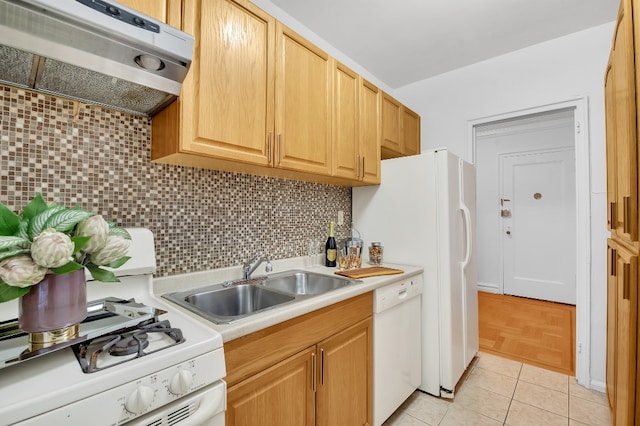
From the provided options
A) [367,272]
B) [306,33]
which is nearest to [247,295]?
[367,272]

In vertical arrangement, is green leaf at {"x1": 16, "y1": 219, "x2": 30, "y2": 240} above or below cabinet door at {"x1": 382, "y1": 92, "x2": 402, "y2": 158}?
below

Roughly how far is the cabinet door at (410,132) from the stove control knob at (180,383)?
7.67ft

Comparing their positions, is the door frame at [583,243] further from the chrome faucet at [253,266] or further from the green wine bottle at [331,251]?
the chrome faucet at [253,266]

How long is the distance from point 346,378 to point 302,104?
1.41 metres

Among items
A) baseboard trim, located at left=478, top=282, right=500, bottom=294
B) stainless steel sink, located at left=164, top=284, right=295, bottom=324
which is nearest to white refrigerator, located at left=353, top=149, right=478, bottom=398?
stainless steel sink, located at left=164, top=284, right=295, bottom=324

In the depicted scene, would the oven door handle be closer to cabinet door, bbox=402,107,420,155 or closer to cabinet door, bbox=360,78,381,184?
cabinet door, bbox=360,78,381,184

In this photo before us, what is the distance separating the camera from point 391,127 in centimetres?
244

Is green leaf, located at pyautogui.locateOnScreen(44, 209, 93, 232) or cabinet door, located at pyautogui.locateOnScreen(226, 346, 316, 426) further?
cabinet door, located at pyautogui.locateOnScreen(226, 346, 316, 426)

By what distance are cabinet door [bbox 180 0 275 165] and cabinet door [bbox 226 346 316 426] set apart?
871mm

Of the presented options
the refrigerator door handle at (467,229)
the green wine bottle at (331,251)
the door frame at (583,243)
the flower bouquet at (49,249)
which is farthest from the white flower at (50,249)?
the door frame at (583,243)

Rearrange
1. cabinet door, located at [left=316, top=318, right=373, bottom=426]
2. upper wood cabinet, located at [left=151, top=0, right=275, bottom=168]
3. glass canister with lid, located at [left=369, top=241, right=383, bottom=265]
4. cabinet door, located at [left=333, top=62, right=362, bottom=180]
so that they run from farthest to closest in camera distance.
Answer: glass canister with lid, located at [left=369, top=241, right=383, bottom=265] → cabinet door, located at [left=333, top=62, right=362, bottom=180] → cabinet door, located at [left=316, top=318, right=373, bottom=426] → upper wood cabinet, located at [left=151, top=0, right=275, bottom=168]

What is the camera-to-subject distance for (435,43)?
7.95 ft

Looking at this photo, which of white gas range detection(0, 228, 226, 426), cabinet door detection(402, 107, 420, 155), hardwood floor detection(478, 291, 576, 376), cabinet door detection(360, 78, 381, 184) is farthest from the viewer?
cabinet door detection(402, 107, 420, 155)

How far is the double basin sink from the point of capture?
1.37 meters
